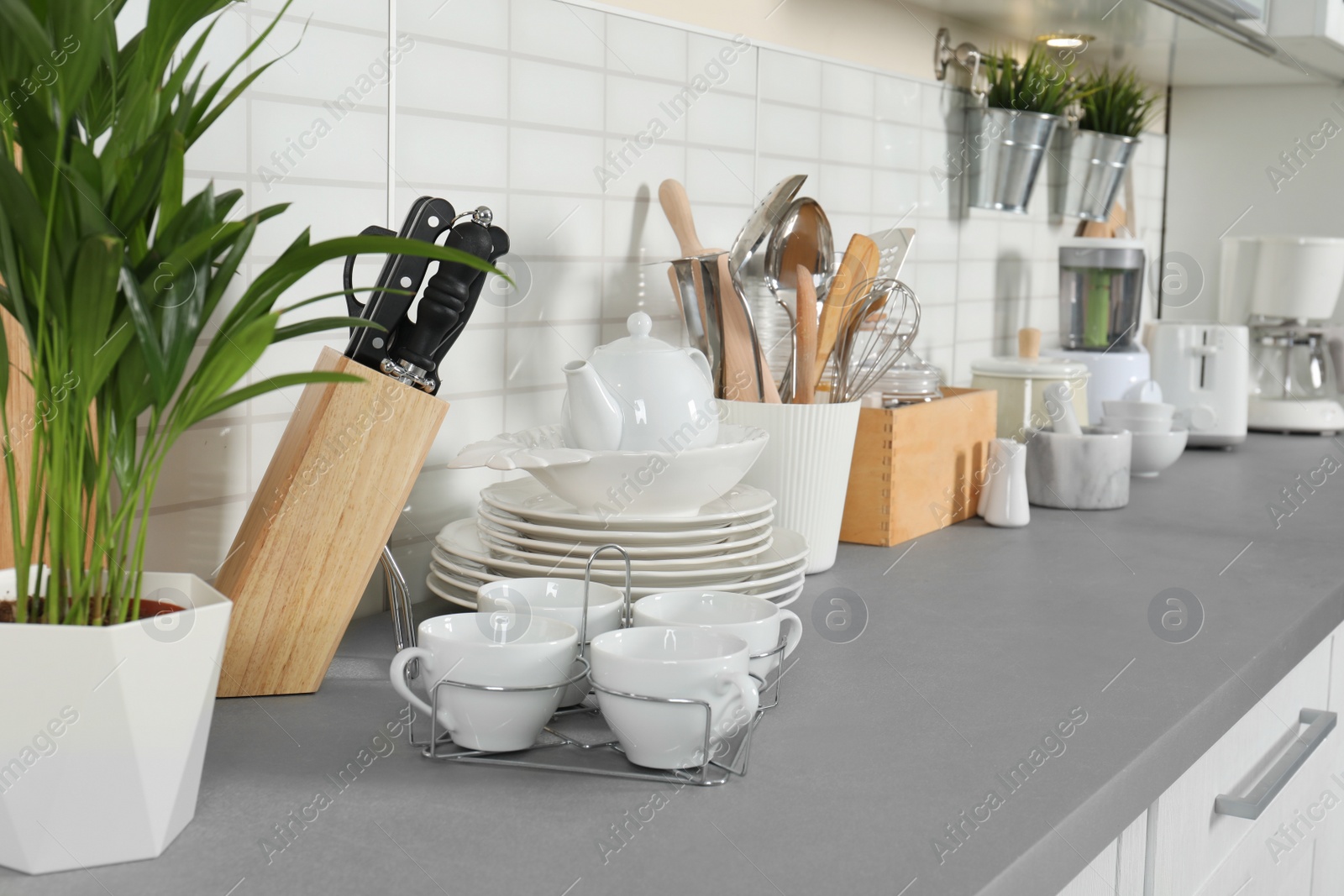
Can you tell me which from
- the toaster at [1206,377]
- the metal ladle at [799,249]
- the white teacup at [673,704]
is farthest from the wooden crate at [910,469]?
the toaster at [1206,377]

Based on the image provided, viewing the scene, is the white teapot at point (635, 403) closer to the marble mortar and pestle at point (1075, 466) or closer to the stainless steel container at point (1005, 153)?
the marble mortar and pestle at point (1075, 466)

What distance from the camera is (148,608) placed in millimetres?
590

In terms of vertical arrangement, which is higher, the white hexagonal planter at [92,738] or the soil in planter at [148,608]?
the soil in planter at [148,608]

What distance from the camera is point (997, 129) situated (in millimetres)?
1701

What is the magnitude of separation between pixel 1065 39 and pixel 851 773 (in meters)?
1.46

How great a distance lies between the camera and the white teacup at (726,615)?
73cm

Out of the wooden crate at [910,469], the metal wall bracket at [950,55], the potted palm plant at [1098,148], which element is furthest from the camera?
the potted palm plant at [1098,148]

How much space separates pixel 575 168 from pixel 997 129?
2.65 feet

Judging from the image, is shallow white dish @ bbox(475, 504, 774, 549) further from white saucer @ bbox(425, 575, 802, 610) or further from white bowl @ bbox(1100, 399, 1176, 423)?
white bowl @ bbox(1100, 399, 1176, 423)

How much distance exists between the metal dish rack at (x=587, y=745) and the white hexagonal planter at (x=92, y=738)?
0.48 ft

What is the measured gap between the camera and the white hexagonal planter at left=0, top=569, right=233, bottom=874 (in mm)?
521

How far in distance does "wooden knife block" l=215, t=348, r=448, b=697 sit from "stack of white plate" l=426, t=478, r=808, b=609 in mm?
111

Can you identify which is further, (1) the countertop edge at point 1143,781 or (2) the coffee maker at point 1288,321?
(2) the coffee maker at point 1288,321

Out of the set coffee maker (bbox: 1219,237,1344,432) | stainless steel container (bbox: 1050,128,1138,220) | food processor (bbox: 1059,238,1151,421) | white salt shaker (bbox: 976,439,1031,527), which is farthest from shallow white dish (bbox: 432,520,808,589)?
coffee maker (bbox: 1219,237,1344,432)
